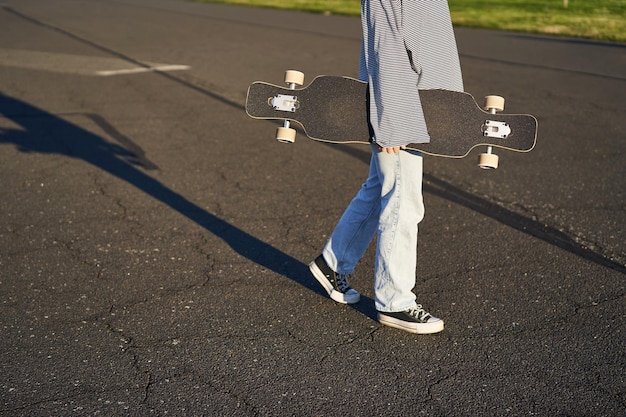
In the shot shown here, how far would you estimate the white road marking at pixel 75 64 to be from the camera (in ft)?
38.1

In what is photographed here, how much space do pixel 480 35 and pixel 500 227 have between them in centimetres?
1065

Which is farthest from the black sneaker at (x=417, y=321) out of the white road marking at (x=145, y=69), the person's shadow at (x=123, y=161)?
the white road marking at (x=145, y=69)

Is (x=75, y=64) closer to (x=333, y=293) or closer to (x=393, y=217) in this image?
(x=333, y=293)

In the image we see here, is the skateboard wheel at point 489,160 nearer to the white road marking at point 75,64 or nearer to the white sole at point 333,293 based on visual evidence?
the white sole at point 333,293

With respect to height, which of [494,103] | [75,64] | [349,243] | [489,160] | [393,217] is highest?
[494,103]

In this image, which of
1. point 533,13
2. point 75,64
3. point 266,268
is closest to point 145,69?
point 75,64

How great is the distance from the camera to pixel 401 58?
3.72 meters

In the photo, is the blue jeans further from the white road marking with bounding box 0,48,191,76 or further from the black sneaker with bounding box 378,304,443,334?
the white road marking with bounding box 0,48,191,76

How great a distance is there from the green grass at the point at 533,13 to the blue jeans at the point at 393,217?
12178mm

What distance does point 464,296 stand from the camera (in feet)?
15.0

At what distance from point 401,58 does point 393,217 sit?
748mm

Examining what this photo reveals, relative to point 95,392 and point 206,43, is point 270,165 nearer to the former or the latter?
point 95,392

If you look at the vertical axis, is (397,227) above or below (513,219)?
above

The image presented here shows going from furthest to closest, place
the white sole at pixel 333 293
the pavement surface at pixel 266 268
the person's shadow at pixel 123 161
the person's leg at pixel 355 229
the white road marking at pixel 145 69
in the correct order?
the white road marking at pixel 145 69 → the person's shadow at pixel 123 161 → the white sole at pixel 333 293 → the person's leg at pixel 355 229 → the pavement surface at pixel 266 268
